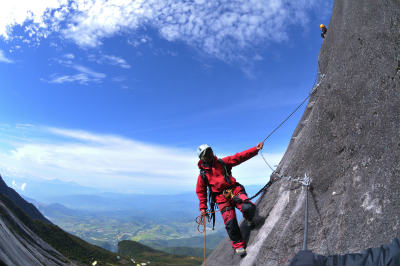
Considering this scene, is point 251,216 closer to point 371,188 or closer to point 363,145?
point 371,188

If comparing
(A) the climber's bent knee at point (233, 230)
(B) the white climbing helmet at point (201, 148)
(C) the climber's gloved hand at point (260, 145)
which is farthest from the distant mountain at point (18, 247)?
(C) the climber's gloved hand at point (260, 145)

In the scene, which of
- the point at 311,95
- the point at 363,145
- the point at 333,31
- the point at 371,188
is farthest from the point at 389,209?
the point at 333,31

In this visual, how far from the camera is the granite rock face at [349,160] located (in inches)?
273

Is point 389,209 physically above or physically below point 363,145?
below

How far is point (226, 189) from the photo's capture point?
9609 mm

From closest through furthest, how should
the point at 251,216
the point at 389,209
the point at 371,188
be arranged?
1. the point at 389,209
2. the point at 371,188
3. the point at 251,216

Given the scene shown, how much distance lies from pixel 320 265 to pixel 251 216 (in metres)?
4.95

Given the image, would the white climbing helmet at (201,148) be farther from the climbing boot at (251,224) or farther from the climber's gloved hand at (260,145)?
the climbing boot at (251,224)

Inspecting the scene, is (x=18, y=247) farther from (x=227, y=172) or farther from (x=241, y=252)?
(x=227, y=172)

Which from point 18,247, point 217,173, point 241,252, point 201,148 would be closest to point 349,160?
point 217,173

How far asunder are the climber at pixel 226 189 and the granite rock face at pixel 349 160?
2.15ft

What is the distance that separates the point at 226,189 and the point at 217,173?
77cm

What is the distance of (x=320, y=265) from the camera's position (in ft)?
14.5

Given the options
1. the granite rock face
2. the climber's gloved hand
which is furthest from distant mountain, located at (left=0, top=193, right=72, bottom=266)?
the climber's gloved hand
